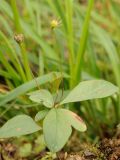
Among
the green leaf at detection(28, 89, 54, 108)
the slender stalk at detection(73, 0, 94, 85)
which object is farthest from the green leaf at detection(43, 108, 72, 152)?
the slender stalk at detection(73, 0, 94, 85)

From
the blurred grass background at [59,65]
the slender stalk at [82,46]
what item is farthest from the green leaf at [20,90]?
the slender stalk at [82,46]

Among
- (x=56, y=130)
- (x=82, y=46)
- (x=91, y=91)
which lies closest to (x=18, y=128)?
(x=56, y=130)

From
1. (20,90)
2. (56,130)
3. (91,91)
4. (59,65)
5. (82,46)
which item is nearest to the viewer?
(56,130)

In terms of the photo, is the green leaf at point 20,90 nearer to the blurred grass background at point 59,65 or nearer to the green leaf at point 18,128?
the blurred grass background at point 59,65

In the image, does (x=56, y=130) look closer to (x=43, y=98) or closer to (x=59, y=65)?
(x=43, y=98)

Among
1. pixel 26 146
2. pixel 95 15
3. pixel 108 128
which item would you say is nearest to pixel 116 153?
pixel 26 146

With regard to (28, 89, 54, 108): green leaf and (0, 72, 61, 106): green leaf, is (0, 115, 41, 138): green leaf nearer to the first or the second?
(28, 89, 54, 108): green leaf
